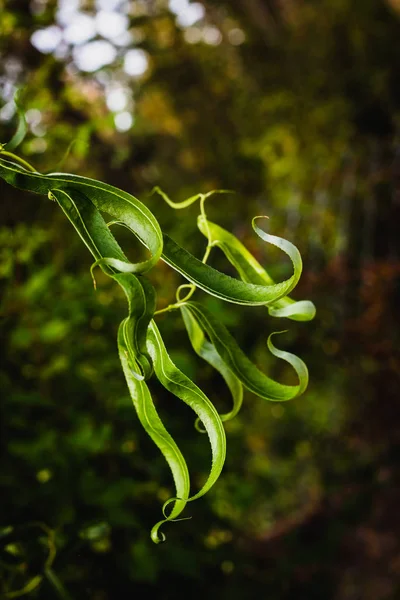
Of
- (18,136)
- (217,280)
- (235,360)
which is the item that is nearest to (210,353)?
(235,360)

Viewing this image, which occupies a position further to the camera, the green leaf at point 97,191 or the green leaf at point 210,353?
the green leaf at point 210,353

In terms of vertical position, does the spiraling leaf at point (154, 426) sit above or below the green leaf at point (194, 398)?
below

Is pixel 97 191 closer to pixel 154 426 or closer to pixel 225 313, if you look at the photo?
pixel 154 426

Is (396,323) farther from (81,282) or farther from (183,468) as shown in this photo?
(183,468)

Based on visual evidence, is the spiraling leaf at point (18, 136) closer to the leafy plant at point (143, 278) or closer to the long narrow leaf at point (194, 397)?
the leafy plant at point (143, 278)

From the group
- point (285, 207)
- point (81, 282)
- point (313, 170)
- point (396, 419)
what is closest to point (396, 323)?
point (396, 419)

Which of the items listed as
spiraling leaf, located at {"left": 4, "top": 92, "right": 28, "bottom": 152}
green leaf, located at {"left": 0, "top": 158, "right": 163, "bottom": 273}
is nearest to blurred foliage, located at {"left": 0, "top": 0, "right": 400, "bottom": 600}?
spiraling leaf, located at {"left": 4, "top": 92, "right": 28, "bottom": 152}

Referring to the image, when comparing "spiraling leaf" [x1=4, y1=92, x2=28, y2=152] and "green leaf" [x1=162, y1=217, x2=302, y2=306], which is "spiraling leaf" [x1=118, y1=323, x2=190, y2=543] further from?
"spiraling leaf" [x1=4, y1=92, x2=28, y2=152]

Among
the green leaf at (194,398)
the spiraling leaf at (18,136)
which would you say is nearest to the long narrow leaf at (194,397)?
the green leaf at (194,398)
